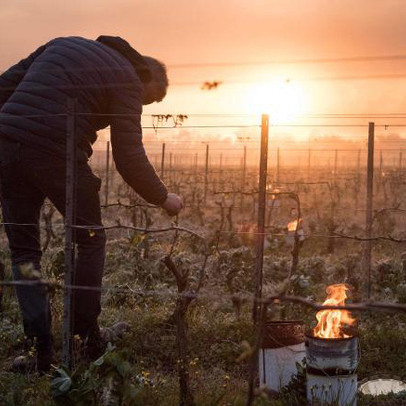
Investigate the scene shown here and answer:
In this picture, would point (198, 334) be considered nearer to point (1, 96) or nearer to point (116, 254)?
point (1, 96)

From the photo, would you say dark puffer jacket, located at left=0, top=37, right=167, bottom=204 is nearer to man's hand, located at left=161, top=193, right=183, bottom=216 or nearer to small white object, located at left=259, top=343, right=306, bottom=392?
man's hand, located at left=161, top=193, right=183, bottom=216

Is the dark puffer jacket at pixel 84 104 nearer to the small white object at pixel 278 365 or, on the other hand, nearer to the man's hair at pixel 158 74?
the man's hair at pixel 158 74

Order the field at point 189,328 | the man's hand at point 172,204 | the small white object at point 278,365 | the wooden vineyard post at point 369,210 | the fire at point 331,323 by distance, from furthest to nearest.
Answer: the wooden vineyard post at point 369,210, the man's hand at point 172,204, the small white object at point 278,365, the fire at point 331,323, the field at point 189,328

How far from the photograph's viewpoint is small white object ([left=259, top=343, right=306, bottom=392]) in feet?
12.0

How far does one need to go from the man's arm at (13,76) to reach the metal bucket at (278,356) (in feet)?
7.07

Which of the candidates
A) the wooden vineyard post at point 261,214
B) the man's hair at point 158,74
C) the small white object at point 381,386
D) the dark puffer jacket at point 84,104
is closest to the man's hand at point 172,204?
the dark puffer jacket at point 84,104

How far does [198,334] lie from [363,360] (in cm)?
123

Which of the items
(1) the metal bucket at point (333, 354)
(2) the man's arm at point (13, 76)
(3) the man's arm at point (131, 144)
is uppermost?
(2) the man's arm at point (13, 76)

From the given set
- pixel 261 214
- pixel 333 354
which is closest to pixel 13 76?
pixel 261 214

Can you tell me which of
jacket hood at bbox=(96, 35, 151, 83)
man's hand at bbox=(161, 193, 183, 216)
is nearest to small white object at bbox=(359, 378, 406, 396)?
man's hand at bbox=(161, 193, 183, 216)

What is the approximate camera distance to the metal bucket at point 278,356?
3.67m

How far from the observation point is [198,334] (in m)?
4.77

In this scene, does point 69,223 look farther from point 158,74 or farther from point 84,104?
point 158,74

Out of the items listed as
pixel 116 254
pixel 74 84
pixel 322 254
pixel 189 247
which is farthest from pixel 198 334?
pixel 322 254
